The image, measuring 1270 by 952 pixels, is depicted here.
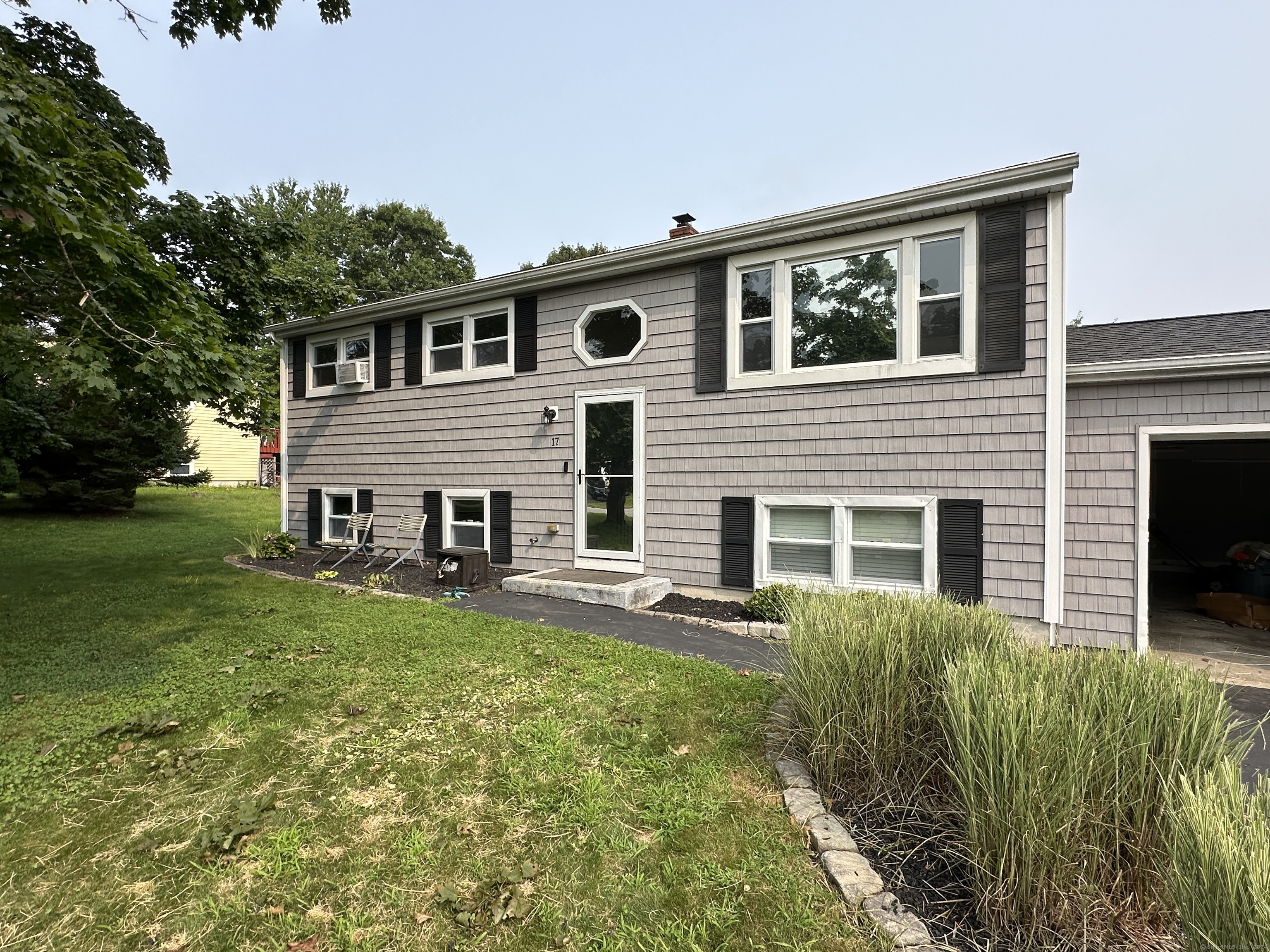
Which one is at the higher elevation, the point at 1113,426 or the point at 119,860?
the point at 1113,426

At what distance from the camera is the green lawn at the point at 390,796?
2.05m

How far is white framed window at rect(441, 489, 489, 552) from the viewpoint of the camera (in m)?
9.03

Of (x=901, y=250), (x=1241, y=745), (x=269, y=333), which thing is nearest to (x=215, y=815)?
(x=1241, y=745)

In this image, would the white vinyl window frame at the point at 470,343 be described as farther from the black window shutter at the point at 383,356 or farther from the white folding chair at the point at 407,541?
the white folding chair at the point at 407,541

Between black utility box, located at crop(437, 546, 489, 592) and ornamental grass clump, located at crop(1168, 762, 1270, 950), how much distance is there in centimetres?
692

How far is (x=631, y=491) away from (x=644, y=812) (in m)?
5.30

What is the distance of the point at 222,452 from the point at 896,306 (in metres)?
28.7

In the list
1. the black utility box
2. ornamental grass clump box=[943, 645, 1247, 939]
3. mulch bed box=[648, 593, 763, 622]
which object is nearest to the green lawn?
ornamental grass clump box=[943, 645, 1247, 939]

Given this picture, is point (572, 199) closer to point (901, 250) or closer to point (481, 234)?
point (481, 234)

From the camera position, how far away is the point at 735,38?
888 centimetres

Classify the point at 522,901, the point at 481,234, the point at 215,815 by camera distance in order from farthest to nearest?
the point at 481,234 → the point at 215,815 → the point at 522,901

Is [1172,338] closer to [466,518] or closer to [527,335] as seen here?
[527,335]

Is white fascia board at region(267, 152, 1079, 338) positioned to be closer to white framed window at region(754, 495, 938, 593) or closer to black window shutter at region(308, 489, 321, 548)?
white framed window at region(754, 495, 938, 593)

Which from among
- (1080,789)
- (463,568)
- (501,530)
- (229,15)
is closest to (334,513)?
(501,530)
